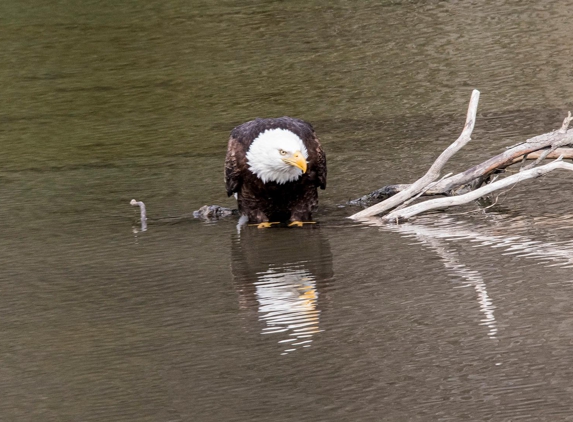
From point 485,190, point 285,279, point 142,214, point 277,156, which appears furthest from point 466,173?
point 142,214

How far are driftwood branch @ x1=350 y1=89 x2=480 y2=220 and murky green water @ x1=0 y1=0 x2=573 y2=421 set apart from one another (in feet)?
0.55

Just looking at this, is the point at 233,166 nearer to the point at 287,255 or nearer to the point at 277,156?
the point at 277,156

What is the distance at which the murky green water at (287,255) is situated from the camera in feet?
14.6

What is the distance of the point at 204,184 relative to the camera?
26.8ft

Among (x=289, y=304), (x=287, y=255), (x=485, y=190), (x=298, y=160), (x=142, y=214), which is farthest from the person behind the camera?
(x=142, y=214)

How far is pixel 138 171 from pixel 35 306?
3.06 m

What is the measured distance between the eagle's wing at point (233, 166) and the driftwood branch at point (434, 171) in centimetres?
78

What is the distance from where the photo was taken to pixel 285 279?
590 centimetres

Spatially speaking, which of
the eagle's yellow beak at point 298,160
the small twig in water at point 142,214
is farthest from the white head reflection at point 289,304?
the small twig in water at point 142,214

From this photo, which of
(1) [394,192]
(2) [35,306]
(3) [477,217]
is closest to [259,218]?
(1) [394,192]

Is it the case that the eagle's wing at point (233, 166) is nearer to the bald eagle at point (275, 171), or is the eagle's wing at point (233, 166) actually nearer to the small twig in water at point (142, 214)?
the bald eagle at point (275, 171)

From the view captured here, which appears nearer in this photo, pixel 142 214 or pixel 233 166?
pixel 233 166

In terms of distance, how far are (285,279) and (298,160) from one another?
3.34 ft

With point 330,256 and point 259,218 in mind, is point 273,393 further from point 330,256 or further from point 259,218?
point 259,218
